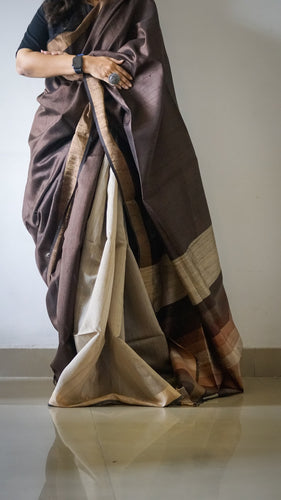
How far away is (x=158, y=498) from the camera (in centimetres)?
105

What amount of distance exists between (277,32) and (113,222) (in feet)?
3.56

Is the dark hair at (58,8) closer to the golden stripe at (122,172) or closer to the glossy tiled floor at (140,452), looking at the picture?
the golden stripe at (122,172)

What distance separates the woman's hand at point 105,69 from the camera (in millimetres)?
2088

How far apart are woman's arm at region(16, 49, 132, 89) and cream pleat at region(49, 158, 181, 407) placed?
0.91ft

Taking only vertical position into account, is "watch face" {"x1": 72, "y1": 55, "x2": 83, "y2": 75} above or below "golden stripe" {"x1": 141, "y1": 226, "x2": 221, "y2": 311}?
above

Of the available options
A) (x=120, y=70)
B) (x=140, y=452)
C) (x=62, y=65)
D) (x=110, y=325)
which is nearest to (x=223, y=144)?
(x=120, y=70)

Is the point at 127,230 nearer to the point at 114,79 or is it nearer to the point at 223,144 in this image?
the point at 114,79

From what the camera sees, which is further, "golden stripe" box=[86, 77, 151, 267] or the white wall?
the white wall

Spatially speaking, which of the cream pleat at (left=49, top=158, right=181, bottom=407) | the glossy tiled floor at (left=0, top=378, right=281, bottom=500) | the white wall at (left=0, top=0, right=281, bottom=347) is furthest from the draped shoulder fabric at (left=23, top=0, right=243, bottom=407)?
the white wall at (left=0, top=0, right=281, bottom=347)

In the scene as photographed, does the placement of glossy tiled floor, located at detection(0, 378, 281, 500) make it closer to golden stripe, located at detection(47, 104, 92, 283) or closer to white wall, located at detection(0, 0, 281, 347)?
golden stripe, located at detection(47, 104, 92, 283)

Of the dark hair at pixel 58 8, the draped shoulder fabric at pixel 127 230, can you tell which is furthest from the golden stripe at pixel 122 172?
the dark hair at pixel 58 8

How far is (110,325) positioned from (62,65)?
2.75ft

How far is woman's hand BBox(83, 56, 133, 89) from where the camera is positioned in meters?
2.09

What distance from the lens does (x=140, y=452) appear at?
133cm
